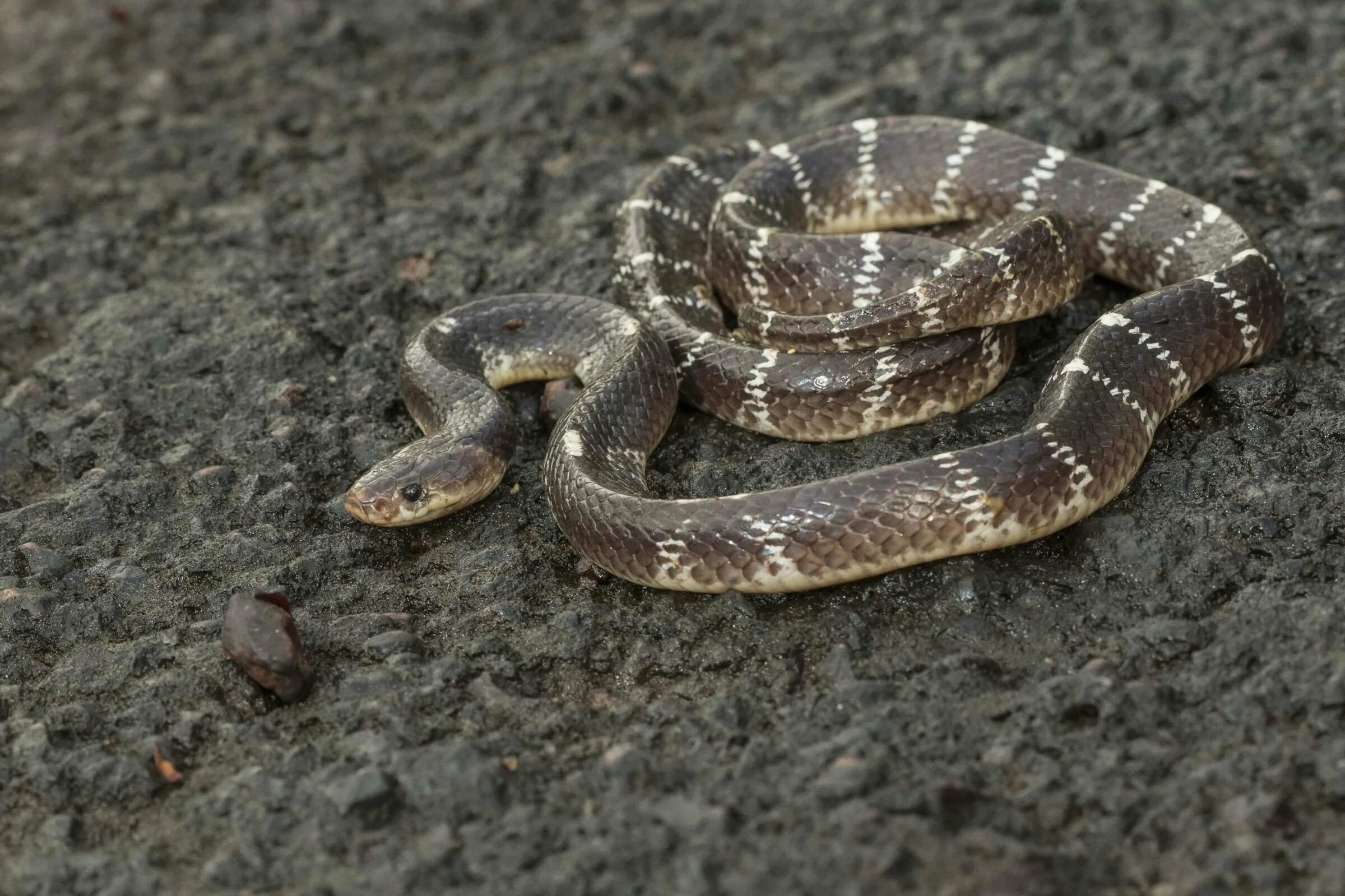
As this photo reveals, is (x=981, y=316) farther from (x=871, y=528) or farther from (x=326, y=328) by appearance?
(x=326, y=328)

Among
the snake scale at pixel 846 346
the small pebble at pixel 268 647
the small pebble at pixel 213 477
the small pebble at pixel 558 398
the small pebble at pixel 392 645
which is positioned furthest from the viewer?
the small pebble at pixel 558 398

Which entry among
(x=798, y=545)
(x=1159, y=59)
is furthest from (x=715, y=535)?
(x=1159, y=59)

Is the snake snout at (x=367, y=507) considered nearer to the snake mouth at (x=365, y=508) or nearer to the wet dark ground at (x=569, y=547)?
the snake mouth at (x=365, y=508)

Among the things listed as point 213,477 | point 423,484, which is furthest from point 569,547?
point 213,477

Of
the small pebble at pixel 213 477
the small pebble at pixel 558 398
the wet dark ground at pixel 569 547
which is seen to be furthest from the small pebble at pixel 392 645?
the small pebble at pixel 558 398

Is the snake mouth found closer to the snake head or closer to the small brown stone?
the snake head

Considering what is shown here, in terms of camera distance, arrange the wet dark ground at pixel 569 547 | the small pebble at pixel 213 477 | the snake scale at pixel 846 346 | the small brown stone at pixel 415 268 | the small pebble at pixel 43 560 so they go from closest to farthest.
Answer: the wet dark ground at pixel 569 547 < the snake scale at pixel 846 346 < the small pebble at pixel 43 560 < the small pebble at pixel 213 477 < the small brown stone at pixel 415 268

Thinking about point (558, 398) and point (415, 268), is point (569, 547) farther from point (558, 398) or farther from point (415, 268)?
point (415, 268)
